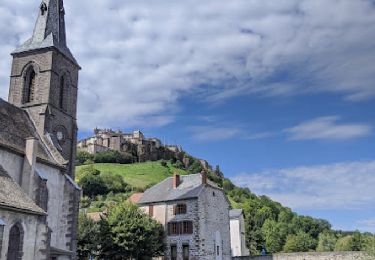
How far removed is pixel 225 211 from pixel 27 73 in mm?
25062

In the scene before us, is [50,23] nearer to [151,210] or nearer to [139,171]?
[151,210]

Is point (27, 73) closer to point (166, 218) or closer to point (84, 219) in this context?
point (84, 219)

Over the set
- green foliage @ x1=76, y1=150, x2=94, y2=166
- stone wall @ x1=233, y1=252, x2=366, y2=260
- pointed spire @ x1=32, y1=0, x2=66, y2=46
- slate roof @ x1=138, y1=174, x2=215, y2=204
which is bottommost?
stone wall @ x1=233, y1=252, x2=366, y2=260

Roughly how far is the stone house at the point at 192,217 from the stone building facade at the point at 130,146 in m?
82.4

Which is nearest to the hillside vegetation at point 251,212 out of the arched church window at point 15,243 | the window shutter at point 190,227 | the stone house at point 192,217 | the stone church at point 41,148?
the stone house at point 192,217

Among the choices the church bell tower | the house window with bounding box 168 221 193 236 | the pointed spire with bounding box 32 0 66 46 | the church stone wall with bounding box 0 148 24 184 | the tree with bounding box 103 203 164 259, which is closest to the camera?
the church stone wall with bounding box 0 148 24 184

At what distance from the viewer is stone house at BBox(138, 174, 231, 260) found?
42.5m

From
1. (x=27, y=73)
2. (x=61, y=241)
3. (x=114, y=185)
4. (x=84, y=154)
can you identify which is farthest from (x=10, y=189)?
(x=84, y=154)

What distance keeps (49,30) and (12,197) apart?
57.8 ft

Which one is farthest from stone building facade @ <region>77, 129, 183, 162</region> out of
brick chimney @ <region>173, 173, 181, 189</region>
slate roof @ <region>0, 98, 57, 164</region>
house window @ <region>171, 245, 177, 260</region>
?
slate roof @ <region>0, 98, 57, 164</region>

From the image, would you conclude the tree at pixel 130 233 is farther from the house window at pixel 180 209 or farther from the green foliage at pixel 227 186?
the green foliage at pixel 227 186

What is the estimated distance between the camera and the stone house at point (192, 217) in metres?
42.5

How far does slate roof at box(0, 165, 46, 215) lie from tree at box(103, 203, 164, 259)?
15.2 metres

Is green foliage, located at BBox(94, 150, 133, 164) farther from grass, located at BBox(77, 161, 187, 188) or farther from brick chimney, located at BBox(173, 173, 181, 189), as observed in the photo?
brick chimney, located at BBox(173, 173, 181, 189)
